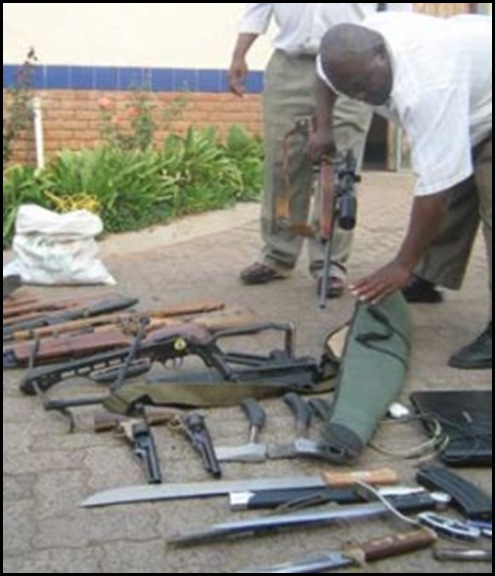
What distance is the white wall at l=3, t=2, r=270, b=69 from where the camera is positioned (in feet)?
26.1

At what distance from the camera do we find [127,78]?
8.41 meters

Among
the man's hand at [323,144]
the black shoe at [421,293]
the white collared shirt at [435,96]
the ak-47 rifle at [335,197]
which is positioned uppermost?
the white collared shirt at [435,96]

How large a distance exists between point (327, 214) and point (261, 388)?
1178 mm

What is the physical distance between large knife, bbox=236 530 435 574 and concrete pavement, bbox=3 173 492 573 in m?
0.03

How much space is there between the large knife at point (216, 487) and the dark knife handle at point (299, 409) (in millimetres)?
409

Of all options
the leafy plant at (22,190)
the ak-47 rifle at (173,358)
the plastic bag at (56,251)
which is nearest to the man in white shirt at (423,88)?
the ak-47 rifle at (173,358)

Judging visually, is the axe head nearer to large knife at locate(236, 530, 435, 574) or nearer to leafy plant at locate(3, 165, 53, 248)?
large knife at locate(236, 530, 435, 574)

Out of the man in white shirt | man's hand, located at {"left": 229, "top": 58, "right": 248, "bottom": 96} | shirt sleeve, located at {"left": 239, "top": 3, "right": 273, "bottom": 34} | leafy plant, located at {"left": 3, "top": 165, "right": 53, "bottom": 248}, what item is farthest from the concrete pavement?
leafy plant, located at {"left": 3, "top": 165, "right": 53, "bottom": 248}

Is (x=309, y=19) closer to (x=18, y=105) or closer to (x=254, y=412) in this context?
(x=254, y=412)

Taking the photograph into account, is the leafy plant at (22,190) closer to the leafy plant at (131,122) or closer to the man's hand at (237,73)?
the leafy plant at (131,122)

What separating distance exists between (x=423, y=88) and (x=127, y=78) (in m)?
5.36

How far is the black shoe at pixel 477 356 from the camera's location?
4.02 m

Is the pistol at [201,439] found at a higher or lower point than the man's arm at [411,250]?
lower

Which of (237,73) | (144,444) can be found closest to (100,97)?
(237,73)
